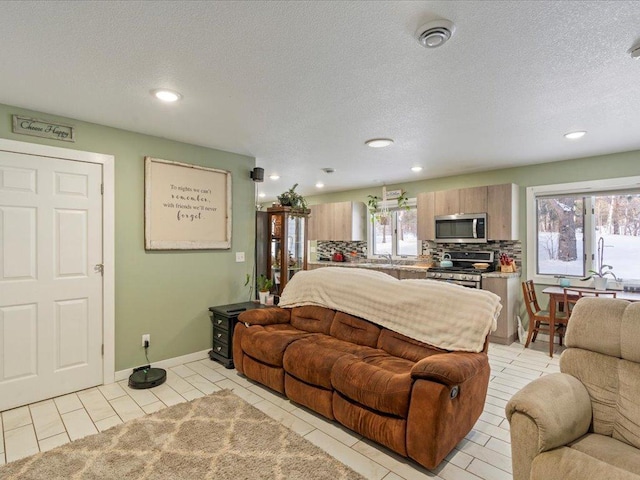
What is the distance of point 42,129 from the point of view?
2.88m

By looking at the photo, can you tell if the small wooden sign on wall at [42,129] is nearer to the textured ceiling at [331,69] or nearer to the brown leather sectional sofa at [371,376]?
the textured ceiling at [331,69]

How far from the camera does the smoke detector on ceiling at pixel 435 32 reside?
5.53 ft

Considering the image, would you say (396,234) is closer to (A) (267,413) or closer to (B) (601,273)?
(B) (601,273)

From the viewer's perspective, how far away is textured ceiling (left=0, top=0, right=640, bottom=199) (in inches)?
64.6

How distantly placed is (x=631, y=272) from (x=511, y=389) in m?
2.41

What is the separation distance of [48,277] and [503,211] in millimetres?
5231

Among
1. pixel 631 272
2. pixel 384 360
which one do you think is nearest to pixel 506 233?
pixel 631 272

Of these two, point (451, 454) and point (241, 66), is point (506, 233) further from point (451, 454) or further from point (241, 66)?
point (241, 66)

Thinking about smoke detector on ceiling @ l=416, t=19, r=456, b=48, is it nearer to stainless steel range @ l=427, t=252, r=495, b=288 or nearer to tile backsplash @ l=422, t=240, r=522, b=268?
stainless steel range @ l=427, t=252, r=495, b=288

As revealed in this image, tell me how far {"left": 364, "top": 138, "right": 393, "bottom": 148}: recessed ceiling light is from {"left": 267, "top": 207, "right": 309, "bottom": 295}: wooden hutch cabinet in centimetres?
132

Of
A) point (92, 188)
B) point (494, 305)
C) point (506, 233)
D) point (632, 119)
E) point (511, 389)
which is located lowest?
point (511, 389)

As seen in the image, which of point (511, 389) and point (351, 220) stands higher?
point (351, 220)

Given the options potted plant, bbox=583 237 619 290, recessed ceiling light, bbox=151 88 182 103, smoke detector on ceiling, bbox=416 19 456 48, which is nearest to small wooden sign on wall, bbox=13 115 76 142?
recessed ceiling light, bbox=151 88 182 103

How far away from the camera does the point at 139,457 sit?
83.8 inches
